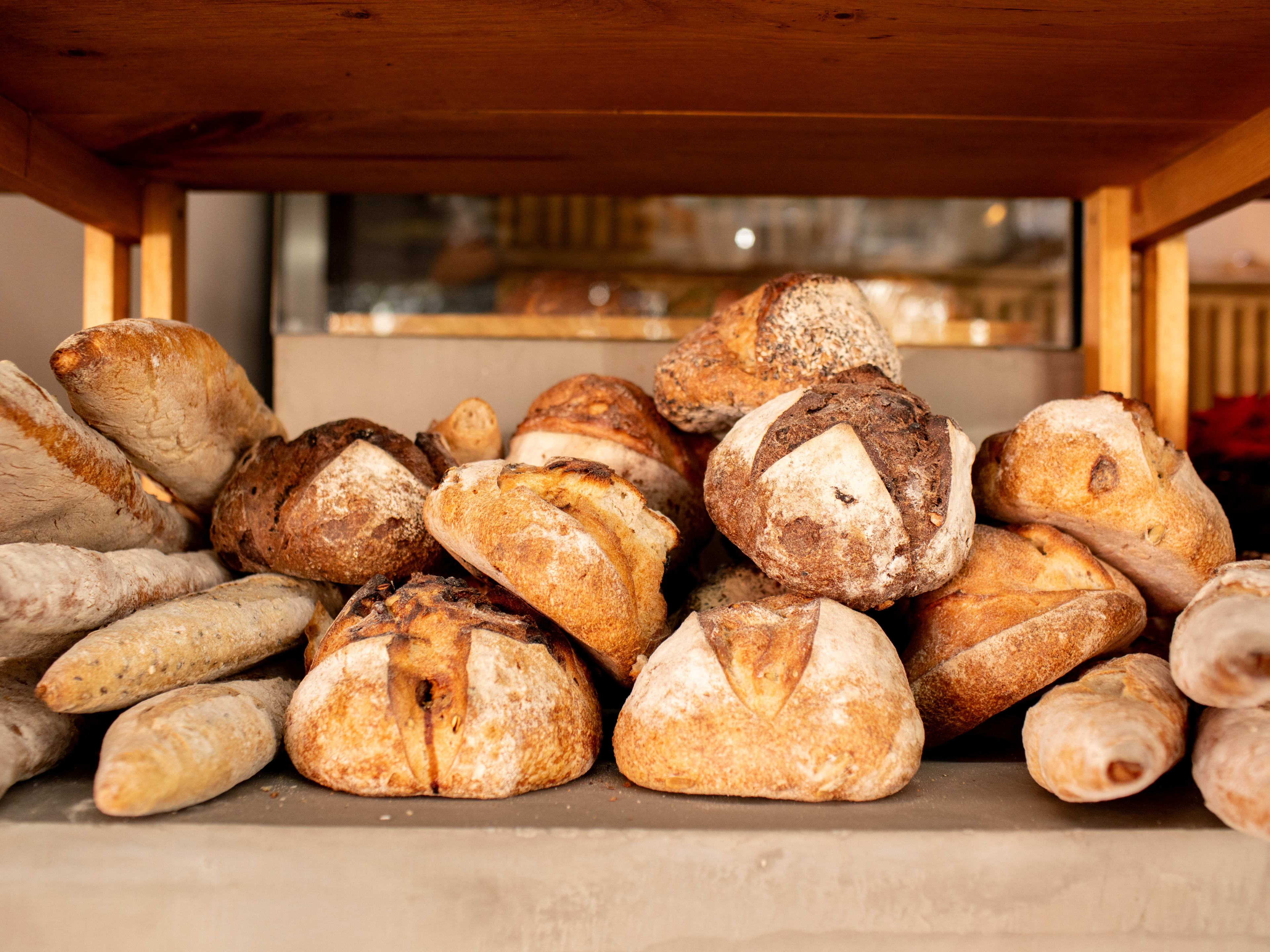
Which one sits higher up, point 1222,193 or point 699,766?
point 1222,193

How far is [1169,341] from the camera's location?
147 cm

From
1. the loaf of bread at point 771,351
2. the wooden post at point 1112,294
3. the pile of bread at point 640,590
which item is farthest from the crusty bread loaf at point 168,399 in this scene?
the wooden post at point 1112,294

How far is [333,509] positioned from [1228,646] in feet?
3.15

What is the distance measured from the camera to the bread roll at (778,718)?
0.80 meters

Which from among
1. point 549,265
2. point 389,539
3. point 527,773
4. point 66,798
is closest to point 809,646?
point 527,773

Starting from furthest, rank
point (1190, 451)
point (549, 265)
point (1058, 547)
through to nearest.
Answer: point (549, 265) < point (1190, 451) < point (1058, 547)

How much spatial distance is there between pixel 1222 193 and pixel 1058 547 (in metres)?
0.65

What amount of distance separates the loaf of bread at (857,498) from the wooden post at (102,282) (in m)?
1.17

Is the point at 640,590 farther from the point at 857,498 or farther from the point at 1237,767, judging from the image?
the point at 1237,767

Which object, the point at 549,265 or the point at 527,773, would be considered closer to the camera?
the point at 527,773

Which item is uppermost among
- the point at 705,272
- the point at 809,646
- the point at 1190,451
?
the point at 705,272

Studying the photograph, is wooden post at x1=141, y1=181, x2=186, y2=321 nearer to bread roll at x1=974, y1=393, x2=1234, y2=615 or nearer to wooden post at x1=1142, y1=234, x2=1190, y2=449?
bread roll at x1=974, y1=393, x2=1234, y2=615

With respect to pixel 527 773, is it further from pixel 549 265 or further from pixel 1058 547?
pixel 549 265

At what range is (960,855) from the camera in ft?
2.42
